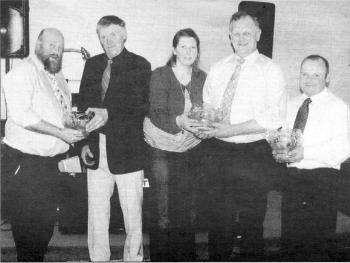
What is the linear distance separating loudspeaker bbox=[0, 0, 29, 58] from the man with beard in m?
0.08

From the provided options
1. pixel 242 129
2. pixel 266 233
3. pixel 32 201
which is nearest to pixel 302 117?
pixel 242 129

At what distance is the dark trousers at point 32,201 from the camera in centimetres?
257

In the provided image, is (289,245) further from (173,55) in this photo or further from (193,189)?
(173,55)

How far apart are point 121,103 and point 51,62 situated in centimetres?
46

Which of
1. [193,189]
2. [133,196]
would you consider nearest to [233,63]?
[193,189]

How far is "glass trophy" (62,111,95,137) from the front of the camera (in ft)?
8.30

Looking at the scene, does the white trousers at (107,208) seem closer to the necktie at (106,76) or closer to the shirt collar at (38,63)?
the necktie at (106,76)

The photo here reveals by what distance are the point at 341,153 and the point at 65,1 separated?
1.84m

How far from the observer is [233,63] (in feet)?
8.66

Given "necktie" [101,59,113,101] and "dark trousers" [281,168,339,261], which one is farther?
"dark trousers" [281,168,339,261]

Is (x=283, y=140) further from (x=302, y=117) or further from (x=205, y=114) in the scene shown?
(x=205, y=114)

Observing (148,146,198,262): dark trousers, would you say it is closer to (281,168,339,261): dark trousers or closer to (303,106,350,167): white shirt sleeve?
(281,168,339,261): dark trousers

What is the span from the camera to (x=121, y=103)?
2613 millimetres

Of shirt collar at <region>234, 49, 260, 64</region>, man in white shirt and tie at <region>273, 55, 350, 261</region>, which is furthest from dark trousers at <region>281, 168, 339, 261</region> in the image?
shirt collar at <region>234, 49, 260, 64</region>
